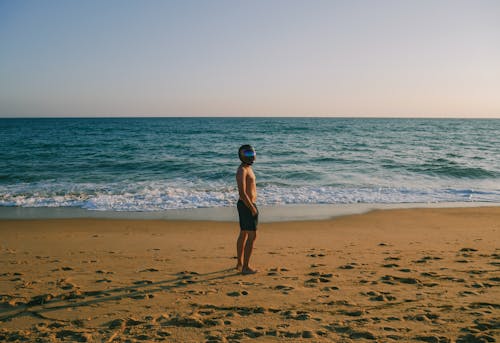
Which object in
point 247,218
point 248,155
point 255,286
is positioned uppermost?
point 248,155

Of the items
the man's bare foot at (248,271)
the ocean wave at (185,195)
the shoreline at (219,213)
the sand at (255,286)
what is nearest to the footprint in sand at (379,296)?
the sand at (255,286)

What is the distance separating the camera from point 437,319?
3508 mm

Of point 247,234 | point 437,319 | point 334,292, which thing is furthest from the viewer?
point 247,234

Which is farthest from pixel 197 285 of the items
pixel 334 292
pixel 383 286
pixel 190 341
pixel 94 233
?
pixel 94 233

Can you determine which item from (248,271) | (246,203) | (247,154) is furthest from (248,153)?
(248,271)

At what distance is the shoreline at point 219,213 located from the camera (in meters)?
9.30

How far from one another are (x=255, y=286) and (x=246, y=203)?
111cm

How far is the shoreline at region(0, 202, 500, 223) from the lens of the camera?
9.30 metres

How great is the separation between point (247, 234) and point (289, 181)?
9.92 m

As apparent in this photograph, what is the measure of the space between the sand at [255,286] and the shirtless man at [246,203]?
0.35 m

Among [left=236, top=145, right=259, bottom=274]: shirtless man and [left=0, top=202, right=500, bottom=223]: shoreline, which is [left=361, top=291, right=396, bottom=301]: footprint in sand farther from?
[left=0, top=202, right=500, bottom=223]: shoreline

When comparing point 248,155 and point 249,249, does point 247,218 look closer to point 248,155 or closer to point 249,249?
point 249,249

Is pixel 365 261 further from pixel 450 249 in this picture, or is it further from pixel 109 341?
pixel 109 341

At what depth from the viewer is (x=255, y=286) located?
179 inches
